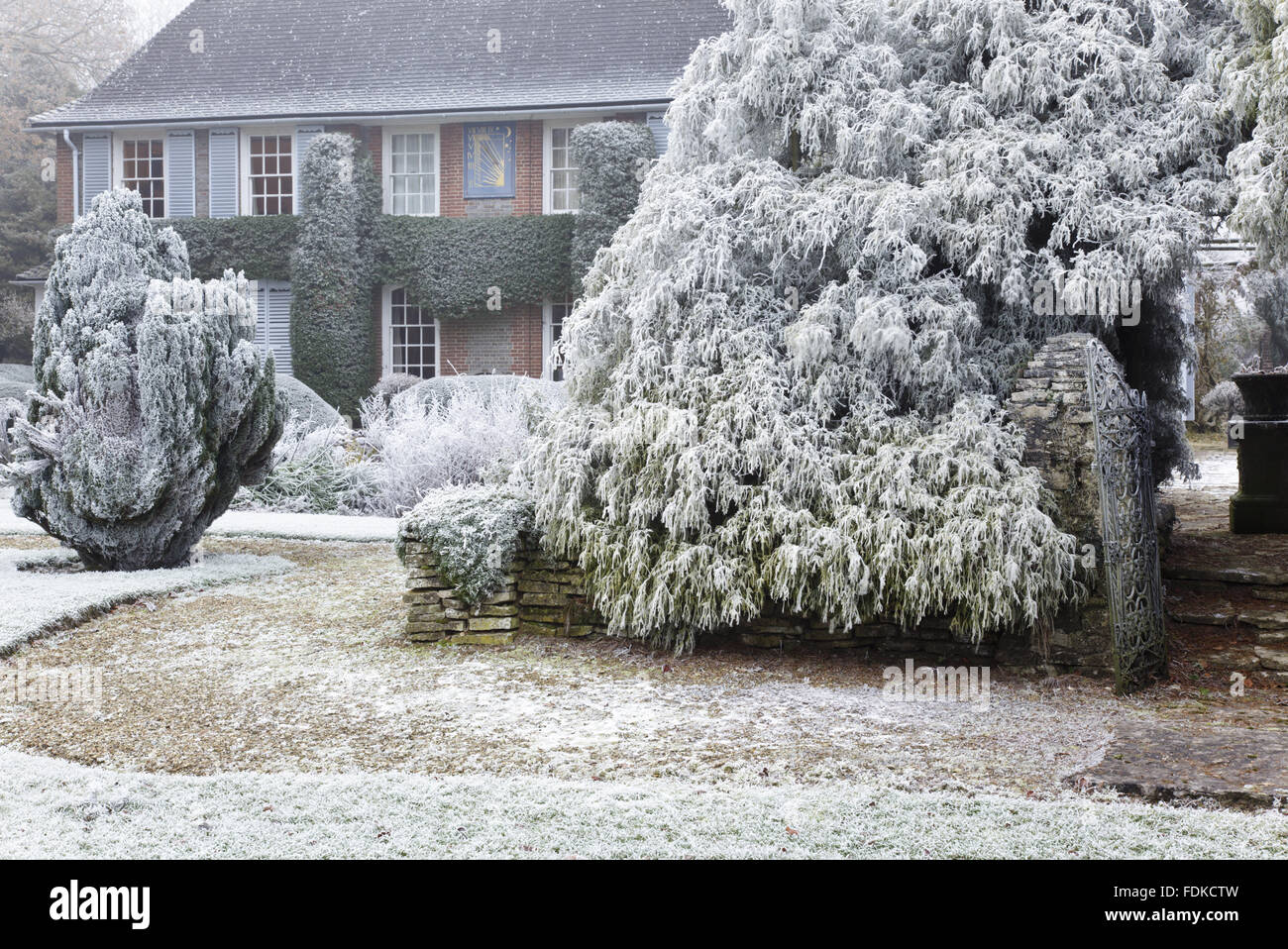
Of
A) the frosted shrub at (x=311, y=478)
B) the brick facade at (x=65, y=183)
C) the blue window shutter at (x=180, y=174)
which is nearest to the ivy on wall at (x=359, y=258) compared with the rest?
the blue window shutter at (x=180, y=174)

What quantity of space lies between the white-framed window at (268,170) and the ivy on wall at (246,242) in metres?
0.69

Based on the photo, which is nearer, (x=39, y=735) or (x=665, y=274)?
(x=39, y=735)

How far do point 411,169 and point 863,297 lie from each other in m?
16.7

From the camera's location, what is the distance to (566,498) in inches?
271

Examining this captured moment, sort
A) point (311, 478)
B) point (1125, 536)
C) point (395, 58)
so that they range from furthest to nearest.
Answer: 1. point (395, 58)
2. point (311, 478)
3. point (1125, 536)

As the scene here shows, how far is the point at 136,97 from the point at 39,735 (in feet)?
67.1

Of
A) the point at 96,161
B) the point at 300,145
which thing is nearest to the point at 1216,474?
the point at 300,145

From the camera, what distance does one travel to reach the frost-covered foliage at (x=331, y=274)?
20625mm

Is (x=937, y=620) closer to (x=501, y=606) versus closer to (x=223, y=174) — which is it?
(x=501, y=606)

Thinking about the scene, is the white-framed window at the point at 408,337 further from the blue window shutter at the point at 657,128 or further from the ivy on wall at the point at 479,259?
the blue window shutter at the point at 657,128

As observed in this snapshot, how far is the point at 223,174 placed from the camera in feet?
71.3

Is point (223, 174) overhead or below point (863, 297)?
overhead
